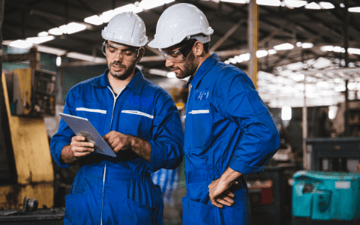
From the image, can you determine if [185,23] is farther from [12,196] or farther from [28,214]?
[12,196]

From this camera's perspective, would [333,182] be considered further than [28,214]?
Yes

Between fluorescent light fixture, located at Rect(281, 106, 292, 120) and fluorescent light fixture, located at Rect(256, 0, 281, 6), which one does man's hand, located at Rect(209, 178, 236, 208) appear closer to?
fluorescent light fixture, located at Rect(256, 0, 281, 6)

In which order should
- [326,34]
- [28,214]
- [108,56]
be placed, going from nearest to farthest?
[108,56], [28,214], [326,34]

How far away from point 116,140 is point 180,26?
659mm

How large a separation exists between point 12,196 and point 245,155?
3231mm

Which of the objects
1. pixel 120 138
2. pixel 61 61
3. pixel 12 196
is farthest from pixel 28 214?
pixel 61 61

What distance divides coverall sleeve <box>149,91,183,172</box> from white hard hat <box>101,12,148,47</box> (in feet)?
1.16

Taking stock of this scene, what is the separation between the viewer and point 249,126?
143cm

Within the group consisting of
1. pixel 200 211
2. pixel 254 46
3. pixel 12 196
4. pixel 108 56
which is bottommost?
pixel 12 196

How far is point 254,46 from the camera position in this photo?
452 cm

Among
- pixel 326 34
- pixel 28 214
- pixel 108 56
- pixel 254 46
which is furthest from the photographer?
pixel 326 34

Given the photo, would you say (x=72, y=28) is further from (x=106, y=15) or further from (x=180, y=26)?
(x=180, y=26)

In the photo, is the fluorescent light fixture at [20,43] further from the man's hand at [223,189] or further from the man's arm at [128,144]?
the man's hand at [223,189]

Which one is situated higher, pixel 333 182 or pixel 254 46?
pixel 254 46
